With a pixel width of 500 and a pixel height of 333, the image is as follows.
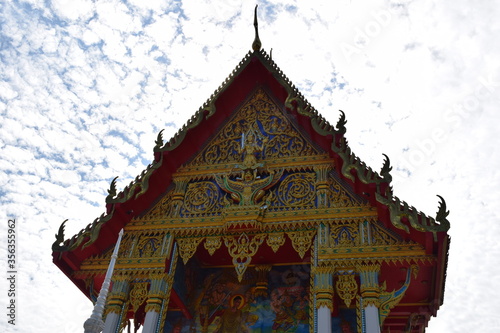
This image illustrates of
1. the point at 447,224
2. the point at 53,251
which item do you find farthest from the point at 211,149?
the point at 447,224

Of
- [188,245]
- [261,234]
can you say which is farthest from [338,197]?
[188,245]

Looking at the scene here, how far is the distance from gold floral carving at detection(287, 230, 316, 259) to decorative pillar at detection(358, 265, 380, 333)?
1.08 meters

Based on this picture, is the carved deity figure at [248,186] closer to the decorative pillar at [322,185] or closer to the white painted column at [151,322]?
the decorative pillar at [322,185]

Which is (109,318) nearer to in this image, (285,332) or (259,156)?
(285,332)

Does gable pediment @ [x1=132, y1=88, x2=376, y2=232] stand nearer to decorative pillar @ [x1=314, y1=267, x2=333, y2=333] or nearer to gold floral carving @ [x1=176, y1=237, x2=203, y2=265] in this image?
gold floral carving @ [x1=176, y1=237, x2=203, y2=265]

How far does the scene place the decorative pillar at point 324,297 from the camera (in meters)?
7.24

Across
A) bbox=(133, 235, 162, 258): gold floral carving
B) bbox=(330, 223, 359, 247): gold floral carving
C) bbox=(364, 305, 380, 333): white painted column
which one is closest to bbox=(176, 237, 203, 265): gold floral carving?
bbox=(133, 235, 162, 258): gold floral carving

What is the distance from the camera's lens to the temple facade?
7.72m

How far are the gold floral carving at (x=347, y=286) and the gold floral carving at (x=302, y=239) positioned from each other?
A: 899 millimetres

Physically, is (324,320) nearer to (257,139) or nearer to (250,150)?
(250,150)

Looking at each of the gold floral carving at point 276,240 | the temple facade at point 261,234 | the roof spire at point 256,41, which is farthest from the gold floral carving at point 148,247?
the roof spire at point 256,41

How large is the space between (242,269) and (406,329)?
12.8 feet

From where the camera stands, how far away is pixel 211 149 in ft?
34.0

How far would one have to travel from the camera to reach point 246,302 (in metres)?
10.0
